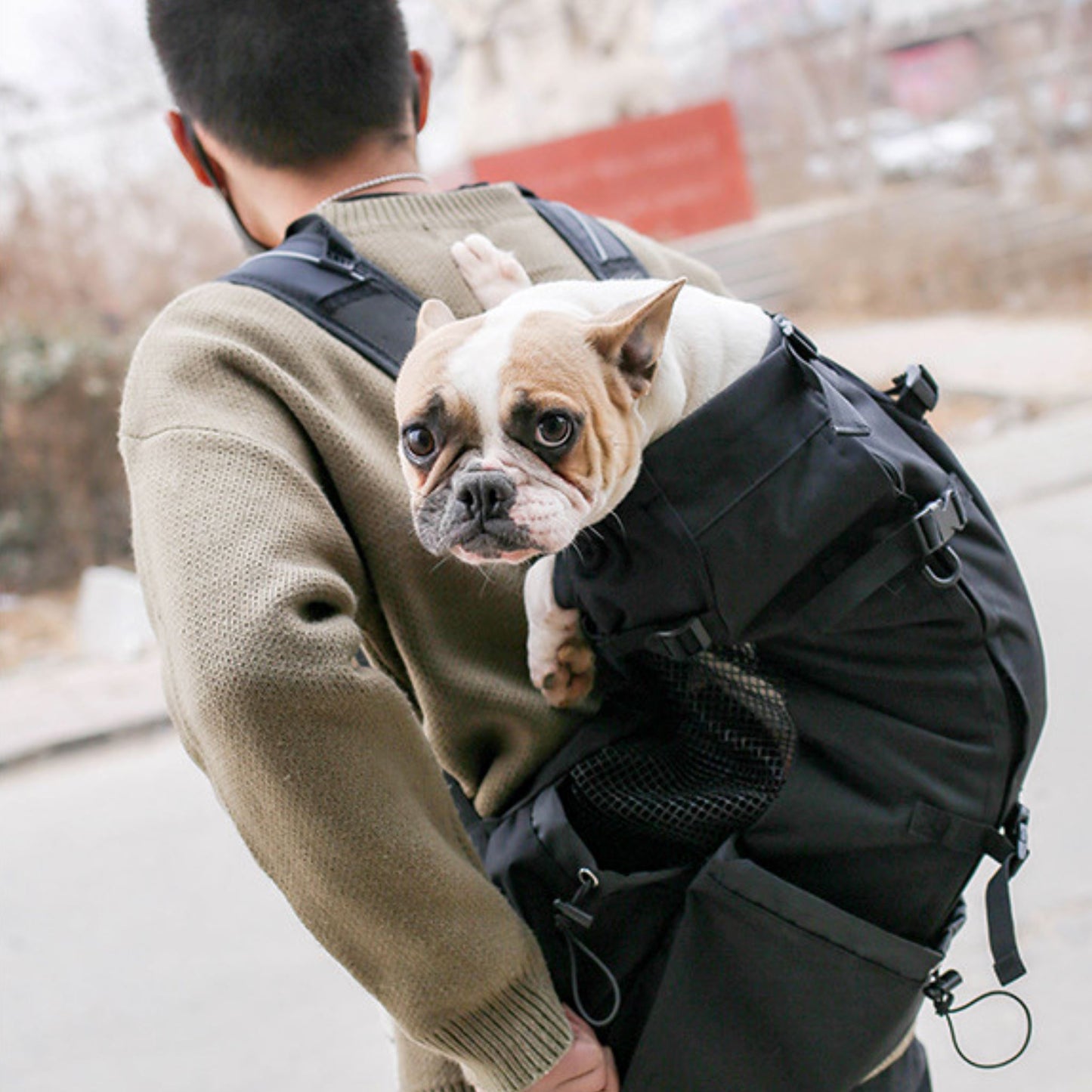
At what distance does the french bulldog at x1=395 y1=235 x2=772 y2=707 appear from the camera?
1104 mm

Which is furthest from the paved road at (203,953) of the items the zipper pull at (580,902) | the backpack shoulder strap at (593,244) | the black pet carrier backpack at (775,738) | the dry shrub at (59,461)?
the dry shrub at (59,461)

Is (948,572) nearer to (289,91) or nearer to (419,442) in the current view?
(419,442)

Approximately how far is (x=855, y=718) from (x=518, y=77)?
10730 mm

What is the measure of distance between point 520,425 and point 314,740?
0.33 meters

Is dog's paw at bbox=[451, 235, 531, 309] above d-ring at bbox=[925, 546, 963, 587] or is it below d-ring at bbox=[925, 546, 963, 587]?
above

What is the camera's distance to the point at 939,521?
121 centimetres

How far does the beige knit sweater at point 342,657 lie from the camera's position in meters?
1.09

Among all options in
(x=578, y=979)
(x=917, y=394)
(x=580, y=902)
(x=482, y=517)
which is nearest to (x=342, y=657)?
(x=482, y=517)

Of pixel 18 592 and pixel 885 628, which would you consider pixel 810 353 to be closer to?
pixel 885 628

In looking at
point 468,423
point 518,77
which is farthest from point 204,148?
point 518,77

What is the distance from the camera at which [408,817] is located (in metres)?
1.15

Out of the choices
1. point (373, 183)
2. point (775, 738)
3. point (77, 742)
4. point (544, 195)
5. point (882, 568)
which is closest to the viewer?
point (882, 568)

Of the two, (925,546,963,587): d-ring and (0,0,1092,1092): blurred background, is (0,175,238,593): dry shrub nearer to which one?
(0,0,1092,1092): blurred background

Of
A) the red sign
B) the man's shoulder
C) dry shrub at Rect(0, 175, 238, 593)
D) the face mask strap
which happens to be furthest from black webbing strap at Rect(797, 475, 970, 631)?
the red sign
